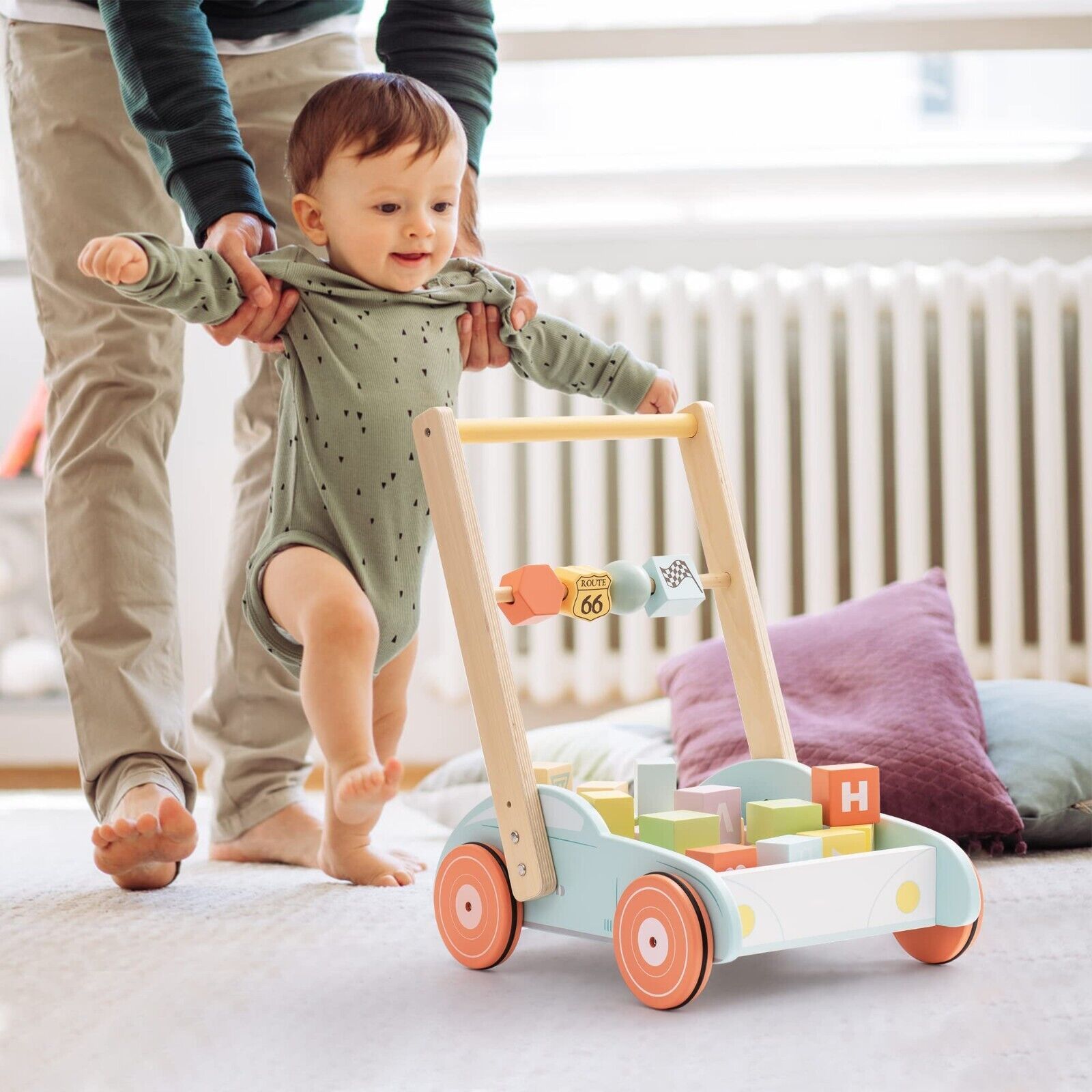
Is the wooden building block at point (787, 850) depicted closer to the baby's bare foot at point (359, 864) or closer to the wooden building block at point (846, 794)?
the wooden building block at point (846, 794)

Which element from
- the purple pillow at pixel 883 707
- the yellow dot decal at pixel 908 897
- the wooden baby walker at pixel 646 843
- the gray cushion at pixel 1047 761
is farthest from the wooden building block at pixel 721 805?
the gray cushion at pixel 1047 761

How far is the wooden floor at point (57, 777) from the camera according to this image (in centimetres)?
204

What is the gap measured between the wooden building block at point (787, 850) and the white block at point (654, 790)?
0.30ft

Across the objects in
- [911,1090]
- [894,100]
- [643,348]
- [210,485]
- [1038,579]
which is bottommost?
[911,1090]

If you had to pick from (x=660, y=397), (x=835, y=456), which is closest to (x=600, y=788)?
(x=660, y=397)

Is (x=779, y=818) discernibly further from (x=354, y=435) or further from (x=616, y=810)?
(x=354, y=435)

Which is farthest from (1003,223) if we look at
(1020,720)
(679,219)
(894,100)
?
(1020,720)

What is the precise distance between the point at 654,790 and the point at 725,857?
0.13 meters

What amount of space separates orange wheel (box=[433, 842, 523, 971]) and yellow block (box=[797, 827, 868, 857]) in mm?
182

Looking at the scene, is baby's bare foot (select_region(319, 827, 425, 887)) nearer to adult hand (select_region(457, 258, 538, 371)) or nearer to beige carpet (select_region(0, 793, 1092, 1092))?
beige carpet (select_region(0, 793, 1092, 1092))

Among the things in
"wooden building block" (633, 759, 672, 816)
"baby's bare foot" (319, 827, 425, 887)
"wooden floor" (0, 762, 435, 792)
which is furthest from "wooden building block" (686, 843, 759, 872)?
"wooden floor" (0, 762, 435, 792)

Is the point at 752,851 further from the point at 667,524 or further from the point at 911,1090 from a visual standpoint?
the point at 667,524

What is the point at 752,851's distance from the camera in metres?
0.76

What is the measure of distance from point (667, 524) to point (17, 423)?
1.10 m
